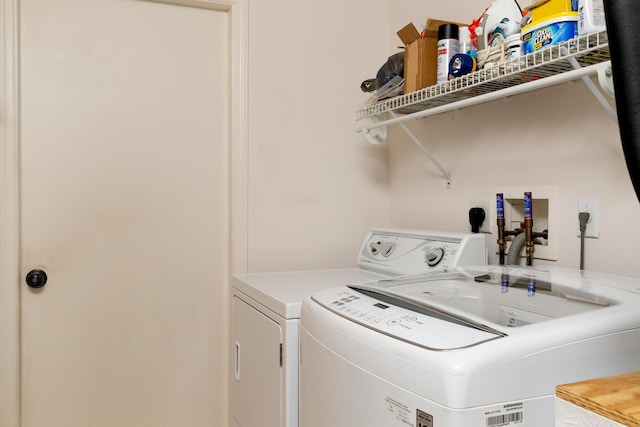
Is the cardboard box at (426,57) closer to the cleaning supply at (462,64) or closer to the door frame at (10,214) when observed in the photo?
the cleaning supply at (462,64)

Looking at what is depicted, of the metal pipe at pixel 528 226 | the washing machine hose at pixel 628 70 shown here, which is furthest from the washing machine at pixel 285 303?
the washing machine hose at pixel 628 70

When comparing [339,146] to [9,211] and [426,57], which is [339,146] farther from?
[9,211]

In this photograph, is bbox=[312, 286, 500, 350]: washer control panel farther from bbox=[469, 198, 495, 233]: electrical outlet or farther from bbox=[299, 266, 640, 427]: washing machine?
bbox=[469, 198, 495, 233]: electrical outlet

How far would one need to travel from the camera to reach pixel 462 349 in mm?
767

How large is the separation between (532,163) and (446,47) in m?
0.45

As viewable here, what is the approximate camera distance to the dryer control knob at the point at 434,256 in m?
1.62

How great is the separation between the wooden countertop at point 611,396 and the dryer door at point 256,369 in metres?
0.86

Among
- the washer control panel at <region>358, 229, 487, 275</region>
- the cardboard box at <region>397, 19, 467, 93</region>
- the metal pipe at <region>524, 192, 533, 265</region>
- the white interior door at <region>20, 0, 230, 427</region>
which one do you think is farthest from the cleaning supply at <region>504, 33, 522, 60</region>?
the white interior door at <region>20, 0, 230, 427</region>

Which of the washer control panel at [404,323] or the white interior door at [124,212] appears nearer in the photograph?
the washer control panel at [404,323]

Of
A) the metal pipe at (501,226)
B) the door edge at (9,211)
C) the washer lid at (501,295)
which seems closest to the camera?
the washer lid at (501,295)

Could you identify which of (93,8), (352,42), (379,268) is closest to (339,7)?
(352,42)

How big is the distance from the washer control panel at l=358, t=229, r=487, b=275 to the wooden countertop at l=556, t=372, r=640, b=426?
2.82 feet

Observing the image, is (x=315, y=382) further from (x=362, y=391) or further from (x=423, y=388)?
(x=423, y=388)

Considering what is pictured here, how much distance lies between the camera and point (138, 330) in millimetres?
2066
